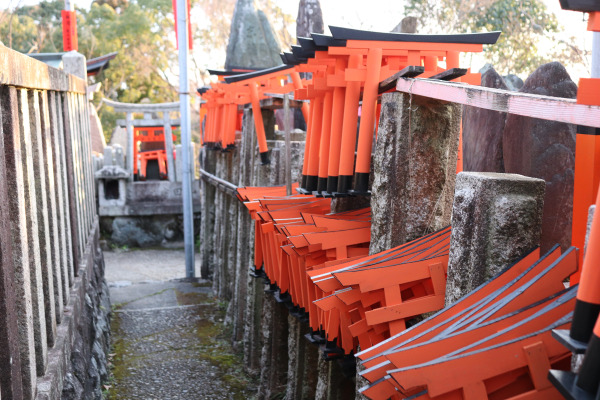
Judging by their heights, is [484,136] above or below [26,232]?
above

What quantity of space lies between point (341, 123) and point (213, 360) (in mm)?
4911

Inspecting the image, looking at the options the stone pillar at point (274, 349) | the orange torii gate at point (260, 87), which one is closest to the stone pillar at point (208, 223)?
the orange torii gate at point (260, 87)

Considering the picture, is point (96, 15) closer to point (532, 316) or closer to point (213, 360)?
point (213, 360)

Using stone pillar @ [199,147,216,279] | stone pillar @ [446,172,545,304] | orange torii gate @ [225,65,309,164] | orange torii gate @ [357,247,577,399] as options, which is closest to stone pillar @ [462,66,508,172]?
stone pillar @ [446,172,545,304]

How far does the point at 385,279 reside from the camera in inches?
121

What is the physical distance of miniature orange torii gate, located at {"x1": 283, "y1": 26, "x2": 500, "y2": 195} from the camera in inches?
161

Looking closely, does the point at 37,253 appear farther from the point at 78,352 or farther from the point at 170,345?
the point at 170,345

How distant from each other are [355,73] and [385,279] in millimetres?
1517

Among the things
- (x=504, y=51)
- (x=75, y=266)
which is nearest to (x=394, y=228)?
(x=75, y=266)

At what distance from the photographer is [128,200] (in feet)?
58.5

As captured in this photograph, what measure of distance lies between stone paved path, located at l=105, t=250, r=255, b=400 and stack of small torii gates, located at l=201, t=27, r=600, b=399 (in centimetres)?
214

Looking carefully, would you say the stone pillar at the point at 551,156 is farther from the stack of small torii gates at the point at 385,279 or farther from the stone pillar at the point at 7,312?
the stone pillar at the point at 7,312

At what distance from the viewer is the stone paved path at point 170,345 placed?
750cm

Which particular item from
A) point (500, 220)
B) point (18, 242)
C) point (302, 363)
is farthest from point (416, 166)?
point (302, 363)
